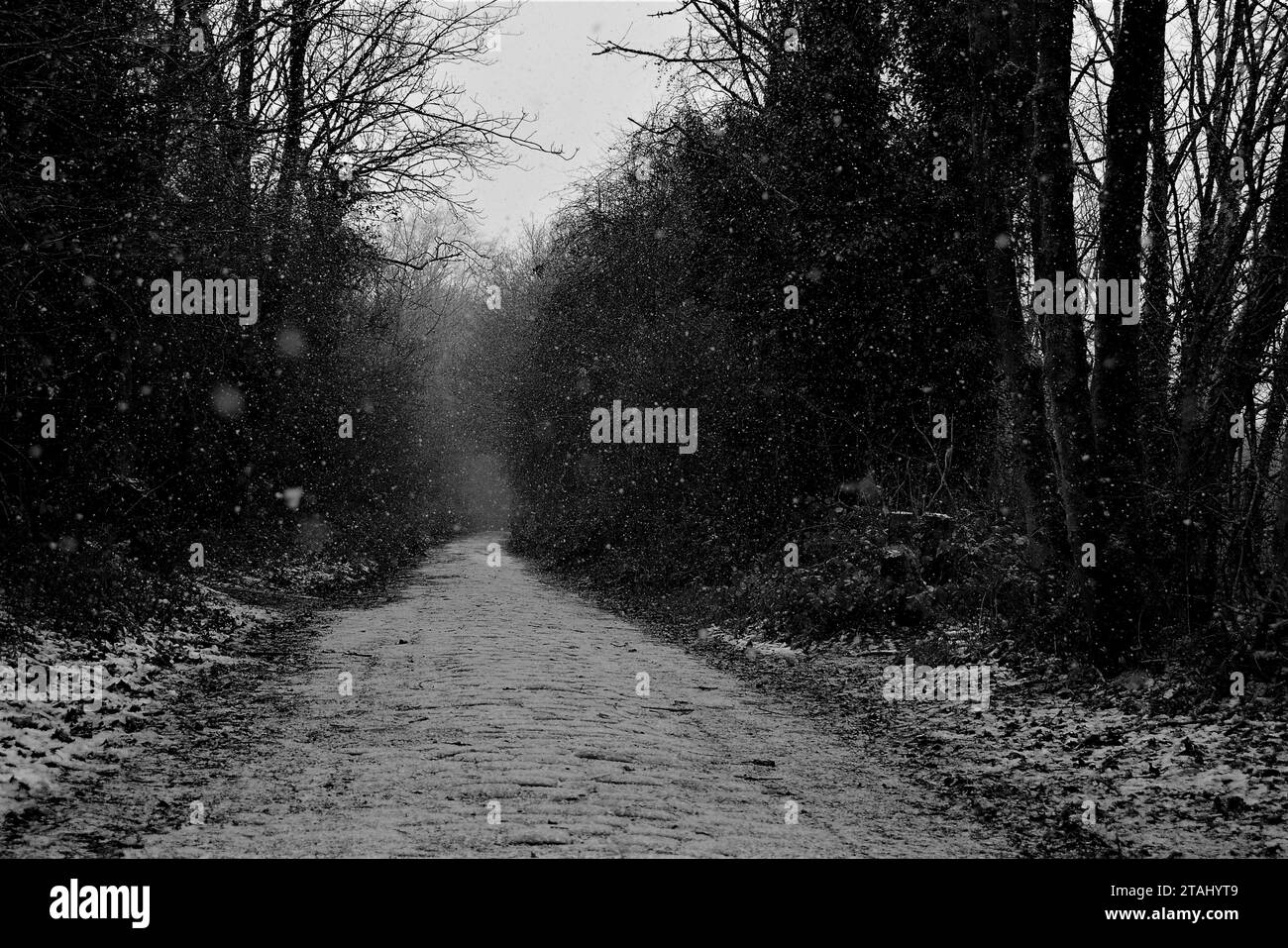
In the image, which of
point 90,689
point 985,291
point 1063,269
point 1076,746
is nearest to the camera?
point 1076,746

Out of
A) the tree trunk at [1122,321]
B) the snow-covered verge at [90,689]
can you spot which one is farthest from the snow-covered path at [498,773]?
the tree trunk at [1122,321]

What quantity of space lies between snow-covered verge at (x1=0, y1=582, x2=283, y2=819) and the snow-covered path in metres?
0.32

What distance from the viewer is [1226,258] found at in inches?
402

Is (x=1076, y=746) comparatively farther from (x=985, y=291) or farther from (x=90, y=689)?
(x=985, y=291)

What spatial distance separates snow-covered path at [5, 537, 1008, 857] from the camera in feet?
16.4

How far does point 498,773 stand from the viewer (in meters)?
6.15

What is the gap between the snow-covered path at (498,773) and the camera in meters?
4.99

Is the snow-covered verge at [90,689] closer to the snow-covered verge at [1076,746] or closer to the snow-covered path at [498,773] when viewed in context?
the snow-covered path at [498,773]

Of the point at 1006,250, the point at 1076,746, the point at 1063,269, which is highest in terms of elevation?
the point at 1006,250

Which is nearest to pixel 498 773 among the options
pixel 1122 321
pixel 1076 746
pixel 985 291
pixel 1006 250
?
pixel 1076 746

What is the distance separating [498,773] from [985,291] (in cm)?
1036

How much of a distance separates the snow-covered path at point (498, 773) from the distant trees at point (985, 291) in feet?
11.8

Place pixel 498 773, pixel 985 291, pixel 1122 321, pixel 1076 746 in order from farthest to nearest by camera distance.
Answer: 1. pixel 985 291
2. pixel 1122 321
3. pixel 1076 746
4. pixel 498 773

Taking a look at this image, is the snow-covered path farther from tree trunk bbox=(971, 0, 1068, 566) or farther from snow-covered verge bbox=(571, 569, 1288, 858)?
tree trunk bbox=(971, 0, 1068, 566)
